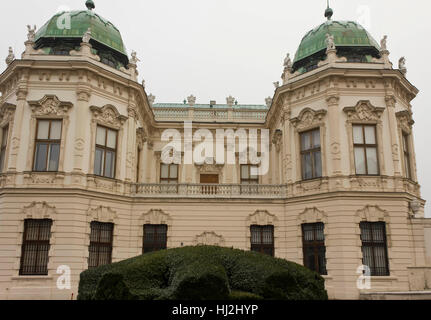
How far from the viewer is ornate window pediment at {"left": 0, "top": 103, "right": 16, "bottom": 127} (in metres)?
21.1

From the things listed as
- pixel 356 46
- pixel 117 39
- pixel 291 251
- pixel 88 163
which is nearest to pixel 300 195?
pixel 291 251

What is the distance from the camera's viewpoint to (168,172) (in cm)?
2900

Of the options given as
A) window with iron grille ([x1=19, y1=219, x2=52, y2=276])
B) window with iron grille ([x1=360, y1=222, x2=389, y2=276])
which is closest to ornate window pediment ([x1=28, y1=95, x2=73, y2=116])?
window with iron grille ([x1=19, y1=219, x2=52, y2=276])

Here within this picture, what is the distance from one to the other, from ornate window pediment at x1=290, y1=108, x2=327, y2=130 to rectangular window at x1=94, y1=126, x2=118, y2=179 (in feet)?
35.8

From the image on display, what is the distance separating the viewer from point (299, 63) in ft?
79.5

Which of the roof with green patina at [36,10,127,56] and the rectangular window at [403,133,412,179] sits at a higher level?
the roof with green patina at [36,10,127,56]

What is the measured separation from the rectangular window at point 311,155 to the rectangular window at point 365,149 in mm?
2029

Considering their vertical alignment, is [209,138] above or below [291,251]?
above

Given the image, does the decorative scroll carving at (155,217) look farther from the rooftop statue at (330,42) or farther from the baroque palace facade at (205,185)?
the rooftop statue at (330,42)

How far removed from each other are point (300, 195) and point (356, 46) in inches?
385

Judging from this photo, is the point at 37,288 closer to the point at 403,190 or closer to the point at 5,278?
the point at 5,278

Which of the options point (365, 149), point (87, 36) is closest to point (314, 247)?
point (365, 149)

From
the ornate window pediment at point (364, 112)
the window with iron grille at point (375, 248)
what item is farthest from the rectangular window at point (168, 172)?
the window with iron grille at point (375, 248)

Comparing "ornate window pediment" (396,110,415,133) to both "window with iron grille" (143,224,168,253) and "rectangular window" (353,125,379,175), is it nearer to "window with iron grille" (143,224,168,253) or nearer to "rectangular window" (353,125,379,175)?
"rectangular window" (353,125,379,175)
